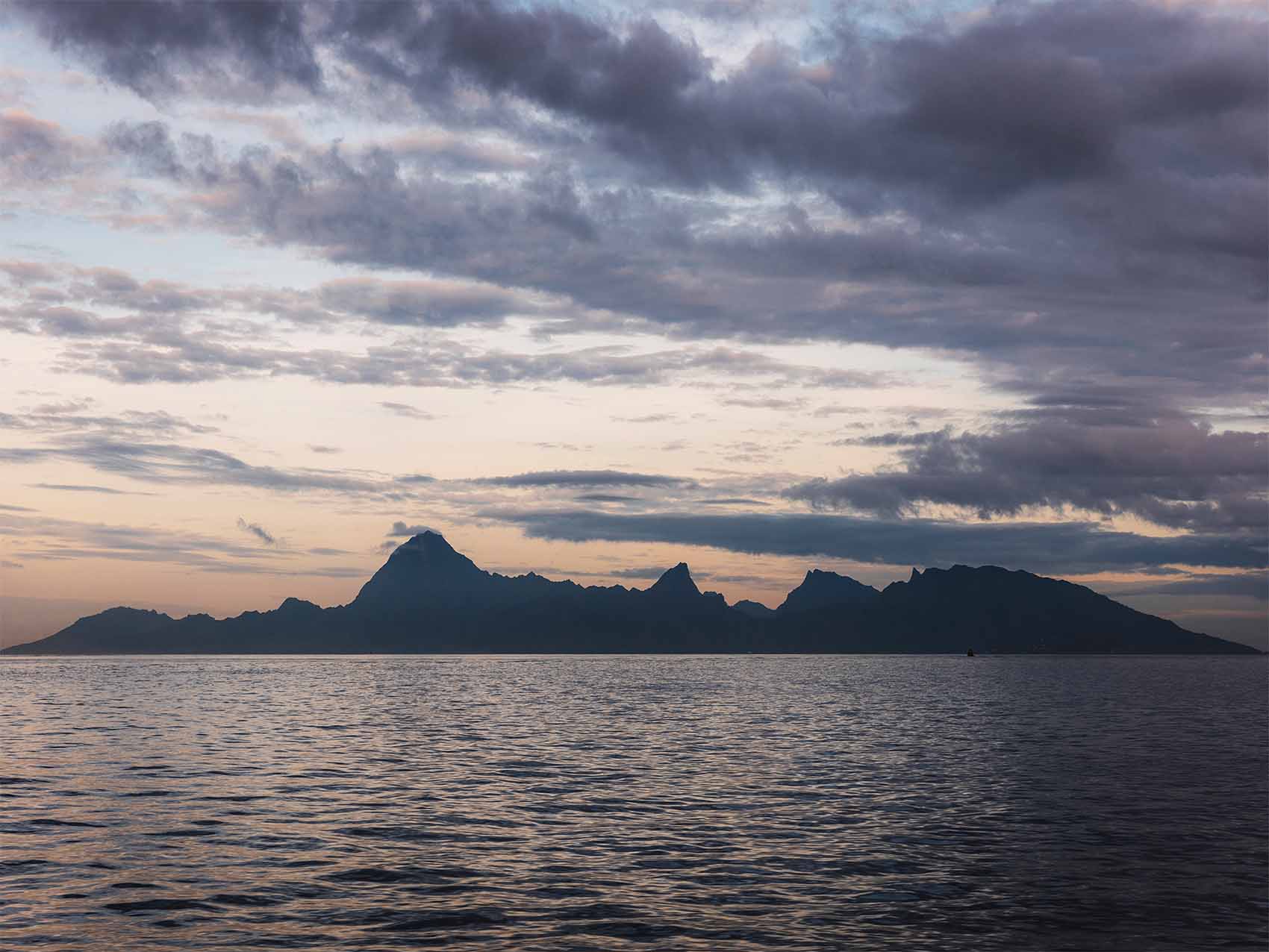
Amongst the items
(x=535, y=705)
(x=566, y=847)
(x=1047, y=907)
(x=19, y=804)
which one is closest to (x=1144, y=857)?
(x=1047, y=907)

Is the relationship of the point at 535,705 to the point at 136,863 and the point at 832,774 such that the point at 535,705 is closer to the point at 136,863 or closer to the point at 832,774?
the point at 832,774

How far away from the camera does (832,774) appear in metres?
57.4

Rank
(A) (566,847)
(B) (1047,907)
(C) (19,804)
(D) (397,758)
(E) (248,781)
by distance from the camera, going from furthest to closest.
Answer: (D) (397,758), (E) (248,781), (C) (19,804), (A) (566,847), (B) (1047,907)

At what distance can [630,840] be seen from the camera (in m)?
37.8

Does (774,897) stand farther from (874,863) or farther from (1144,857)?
(1144,857)

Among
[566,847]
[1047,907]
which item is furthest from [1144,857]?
[566,847]

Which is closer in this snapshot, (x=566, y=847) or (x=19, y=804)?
(x=566, y=847)

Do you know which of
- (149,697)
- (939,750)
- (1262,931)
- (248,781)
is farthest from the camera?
(149,697)

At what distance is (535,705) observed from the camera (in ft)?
415

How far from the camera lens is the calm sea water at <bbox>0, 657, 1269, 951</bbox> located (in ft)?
87.6

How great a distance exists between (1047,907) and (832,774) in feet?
93.9

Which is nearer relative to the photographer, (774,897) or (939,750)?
(774,897)

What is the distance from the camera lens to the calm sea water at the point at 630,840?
26.7 meters

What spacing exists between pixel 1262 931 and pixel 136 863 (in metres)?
32.1
